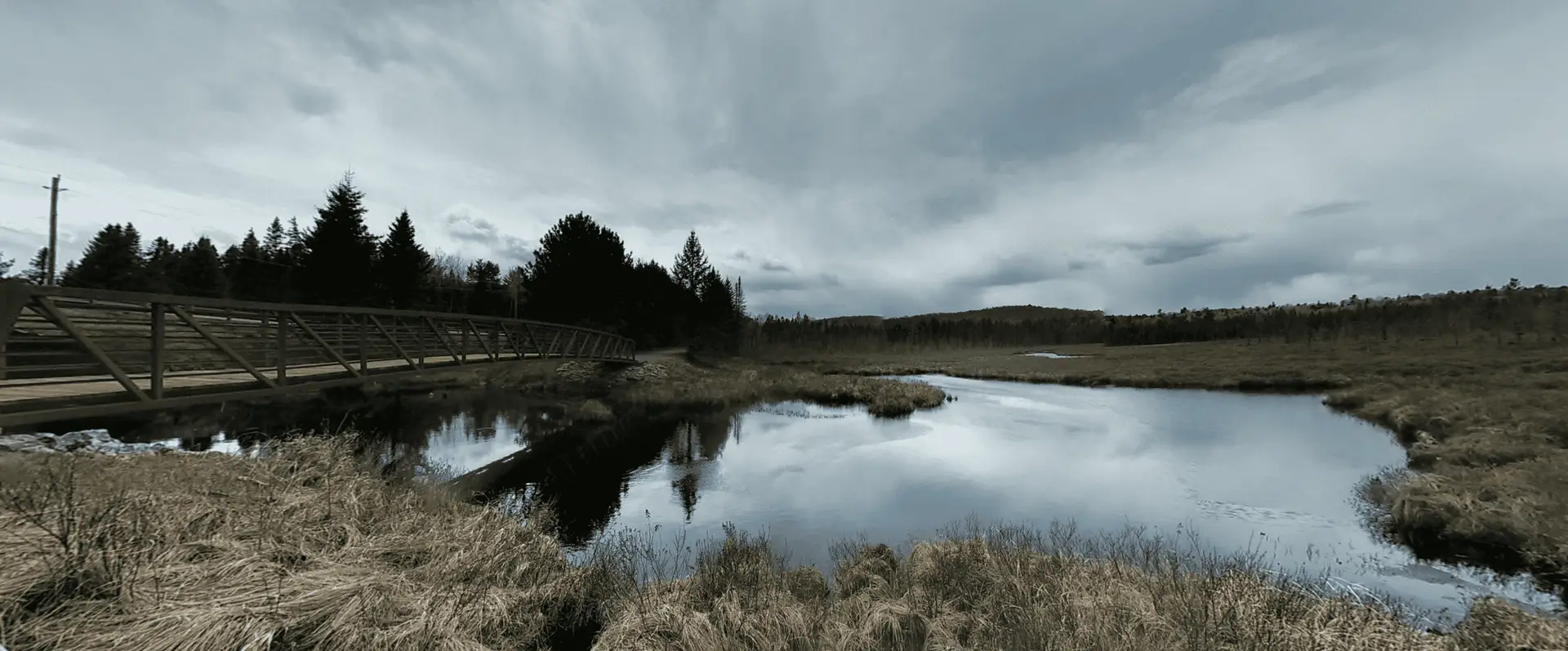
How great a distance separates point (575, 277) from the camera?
44.9m

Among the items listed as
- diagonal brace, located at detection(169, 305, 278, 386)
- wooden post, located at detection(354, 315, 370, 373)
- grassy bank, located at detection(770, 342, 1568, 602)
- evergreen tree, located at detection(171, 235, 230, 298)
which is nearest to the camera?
diagonal brace, located at detection(169, 305, 278, 386)

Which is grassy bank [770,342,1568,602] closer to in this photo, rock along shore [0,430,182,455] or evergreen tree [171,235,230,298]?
rock along shore [0,430,182,455]

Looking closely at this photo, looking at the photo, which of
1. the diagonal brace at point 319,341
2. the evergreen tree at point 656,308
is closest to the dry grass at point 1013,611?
the diagonal brace at point 319,341

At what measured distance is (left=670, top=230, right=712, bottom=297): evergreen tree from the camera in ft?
217

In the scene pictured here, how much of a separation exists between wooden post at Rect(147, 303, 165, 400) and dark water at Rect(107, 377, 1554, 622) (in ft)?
18.9

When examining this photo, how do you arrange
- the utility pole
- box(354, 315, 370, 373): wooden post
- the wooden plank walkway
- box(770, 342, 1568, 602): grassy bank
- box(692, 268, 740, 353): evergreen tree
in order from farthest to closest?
box(692, 268, 740, 353): evergreen tree < the utility pole < box(354, 315, 370, 373): wooden post < box(770, 342, 1568, 602): grassy bank < the wooden plank walkway

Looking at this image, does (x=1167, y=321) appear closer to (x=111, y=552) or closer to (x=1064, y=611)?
(x=1064, y=611)

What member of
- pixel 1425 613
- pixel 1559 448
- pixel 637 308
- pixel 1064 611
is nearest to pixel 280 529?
pixel 1064 611

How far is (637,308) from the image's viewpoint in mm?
51812

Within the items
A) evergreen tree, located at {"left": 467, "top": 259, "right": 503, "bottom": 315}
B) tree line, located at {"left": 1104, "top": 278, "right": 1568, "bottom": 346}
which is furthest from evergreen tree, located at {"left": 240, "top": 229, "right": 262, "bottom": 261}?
tree line, located at {"left": 1104, "top": 278, "right": 1568, "bottom": 346}

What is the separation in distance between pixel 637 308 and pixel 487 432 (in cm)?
3031

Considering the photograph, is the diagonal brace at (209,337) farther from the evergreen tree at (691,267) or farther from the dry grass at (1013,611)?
the evergreen tree at (691,267)

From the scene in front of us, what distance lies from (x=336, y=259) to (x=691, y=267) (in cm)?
3441

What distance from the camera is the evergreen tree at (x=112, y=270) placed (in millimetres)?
41906
